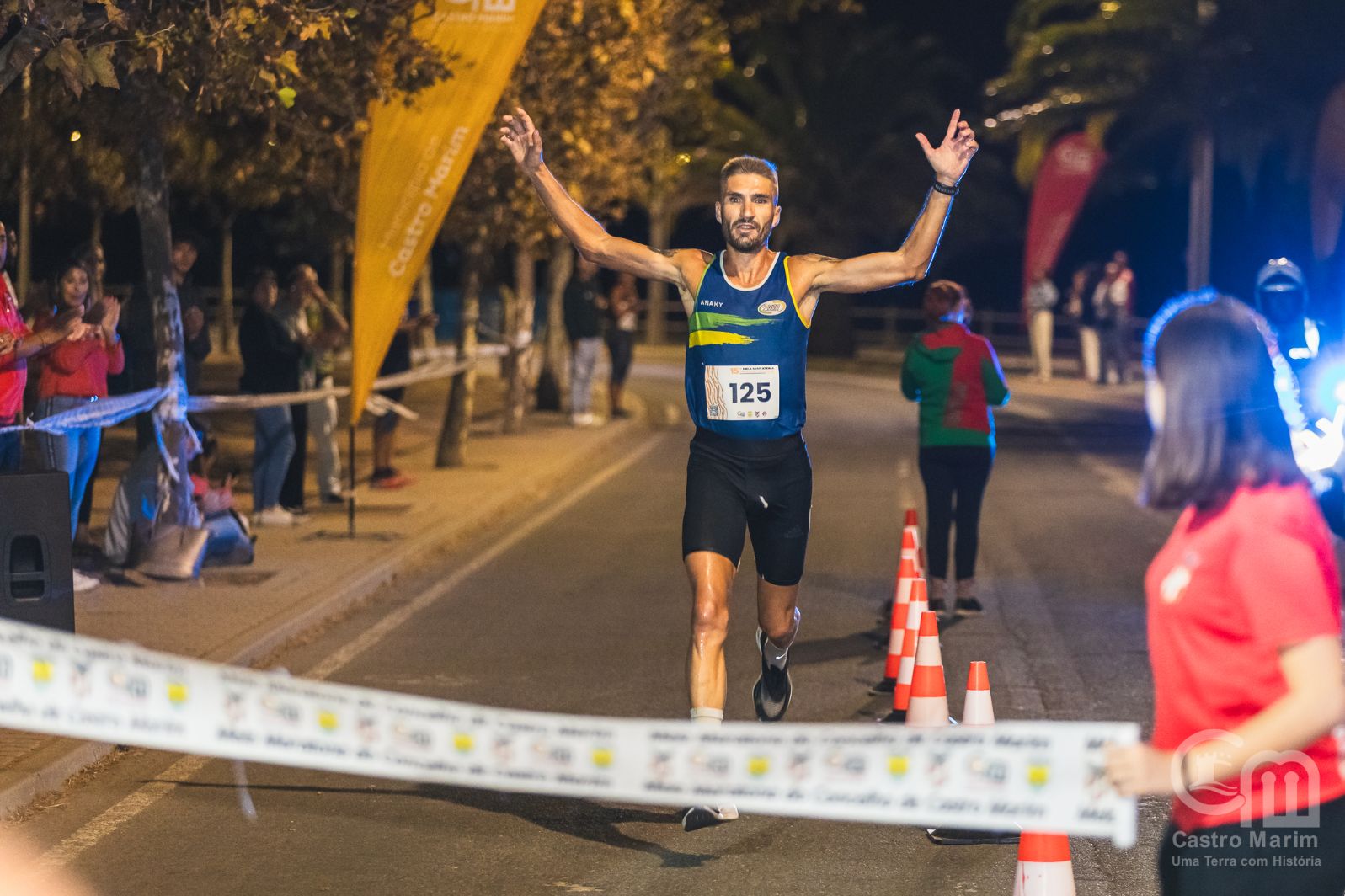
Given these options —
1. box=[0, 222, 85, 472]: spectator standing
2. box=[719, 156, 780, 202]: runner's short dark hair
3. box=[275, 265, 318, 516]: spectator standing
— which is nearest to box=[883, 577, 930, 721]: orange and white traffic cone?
box=[719, 156, 780, 202]: runner's short dark hair

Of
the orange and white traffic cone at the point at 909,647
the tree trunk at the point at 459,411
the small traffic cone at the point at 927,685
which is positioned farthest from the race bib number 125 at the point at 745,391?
the tree trunk at the point at 459,411

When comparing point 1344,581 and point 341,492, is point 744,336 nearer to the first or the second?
point 1344,581

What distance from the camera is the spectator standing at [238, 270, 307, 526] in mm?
13461

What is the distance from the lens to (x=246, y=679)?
3.84 metres

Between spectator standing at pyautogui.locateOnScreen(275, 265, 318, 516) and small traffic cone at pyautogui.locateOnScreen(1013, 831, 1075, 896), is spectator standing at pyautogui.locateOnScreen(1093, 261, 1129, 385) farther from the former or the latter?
small traffic cone at pyautogui.locateOnScreen(1013, 831, 1075, 896)

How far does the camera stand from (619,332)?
23594 mm

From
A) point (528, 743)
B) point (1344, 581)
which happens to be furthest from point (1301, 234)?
point (528, 743)

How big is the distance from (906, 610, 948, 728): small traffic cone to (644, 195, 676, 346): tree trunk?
3350 centimetres

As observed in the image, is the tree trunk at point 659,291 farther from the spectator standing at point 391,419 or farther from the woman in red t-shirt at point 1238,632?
the woman in red t-shirt at point 1238,632

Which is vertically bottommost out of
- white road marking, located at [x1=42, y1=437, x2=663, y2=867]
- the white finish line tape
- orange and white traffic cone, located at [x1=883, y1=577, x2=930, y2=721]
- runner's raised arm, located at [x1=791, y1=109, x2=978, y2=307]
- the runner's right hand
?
white road marking, located at [x1=42, y1=437, x2=663, y2=867]

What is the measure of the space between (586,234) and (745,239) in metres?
0.56

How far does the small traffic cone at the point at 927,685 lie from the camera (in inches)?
261

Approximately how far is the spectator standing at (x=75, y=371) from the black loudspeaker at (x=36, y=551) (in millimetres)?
2456

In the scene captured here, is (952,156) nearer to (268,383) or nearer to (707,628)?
(707,628)
